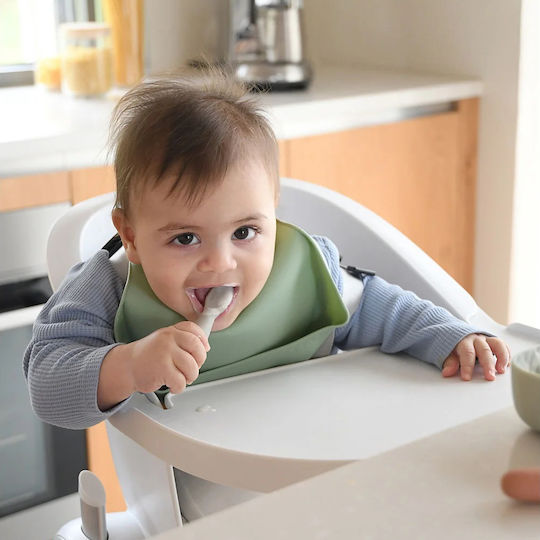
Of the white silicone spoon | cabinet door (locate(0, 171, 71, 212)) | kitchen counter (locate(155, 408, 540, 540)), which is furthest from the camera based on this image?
cabinet door (locate(0, 171, 71, 212))

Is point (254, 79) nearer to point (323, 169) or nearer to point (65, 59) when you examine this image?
point (323, 169)

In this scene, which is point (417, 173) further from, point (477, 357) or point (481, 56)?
point (477, 357)

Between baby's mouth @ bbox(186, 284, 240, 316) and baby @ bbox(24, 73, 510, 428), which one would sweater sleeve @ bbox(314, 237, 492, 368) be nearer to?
baby @ bbox(24, 73, 510, 428)

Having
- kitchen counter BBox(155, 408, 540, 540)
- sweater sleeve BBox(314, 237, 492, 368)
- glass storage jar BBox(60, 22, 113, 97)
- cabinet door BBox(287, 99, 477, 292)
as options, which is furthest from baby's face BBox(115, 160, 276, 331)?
glass storage jar BBox(60, 22, 113, 97)

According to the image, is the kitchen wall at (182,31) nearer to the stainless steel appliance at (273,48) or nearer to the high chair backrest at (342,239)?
the stainless steel appliance at (273,48)

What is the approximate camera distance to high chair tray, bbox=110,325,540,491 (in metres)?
0.76

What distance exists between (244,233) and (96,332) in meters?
0.18

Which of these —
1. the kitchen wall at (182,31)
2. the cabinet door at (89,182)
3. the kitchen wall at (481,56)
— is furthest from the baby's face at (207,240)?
the kitchen wall at (182,31)

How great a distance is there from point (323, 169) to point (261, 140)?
0.88 meters

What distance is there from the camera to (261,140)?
96 cm

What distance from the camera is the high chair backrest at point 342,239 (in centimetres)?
110

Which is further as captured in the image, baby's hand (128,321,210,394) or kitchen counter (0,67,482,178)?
kitchen counter (0,67,482,178)

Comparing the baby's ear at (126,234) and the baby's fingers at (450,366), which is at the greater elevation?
the baby's ear at (126,234)

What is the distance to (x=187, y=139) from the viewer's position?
91 centimetres
